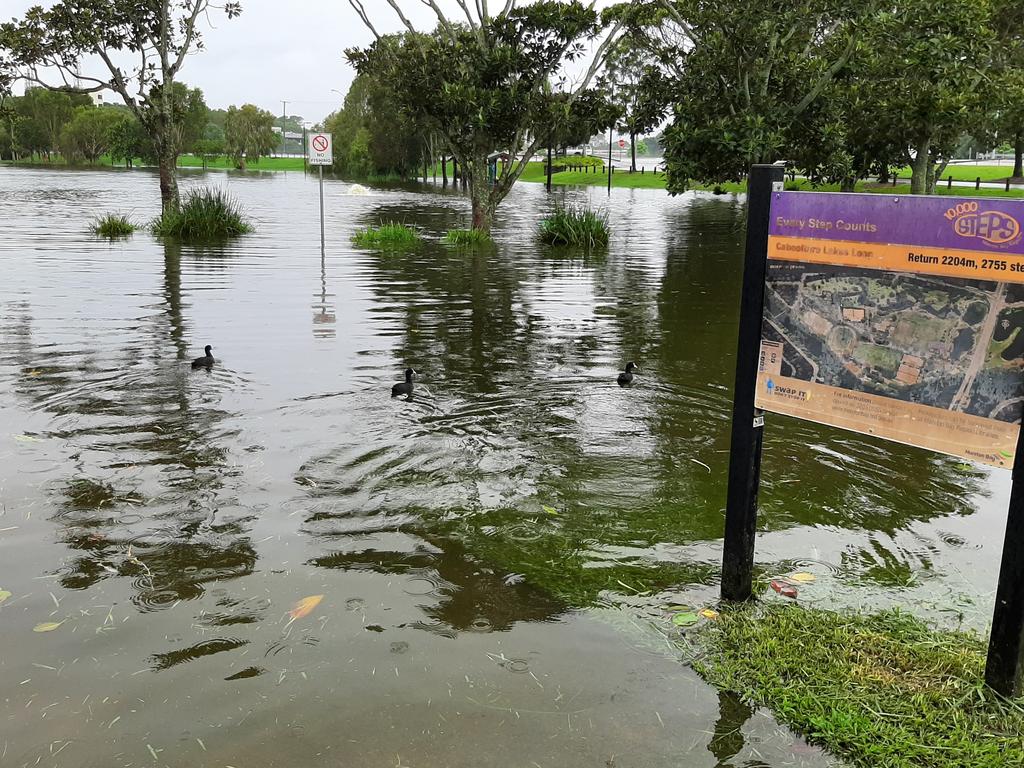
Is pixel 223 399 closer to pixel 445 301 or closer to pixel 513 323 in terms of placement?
pixel 513 323

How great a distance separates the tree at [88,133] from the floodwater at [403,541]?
106 m

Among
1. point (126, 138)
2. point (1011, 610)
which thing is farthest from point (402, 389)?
point (126, 138)

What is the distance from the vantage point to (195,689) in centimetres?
342

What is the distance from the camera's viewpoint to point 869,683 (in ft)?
11.1

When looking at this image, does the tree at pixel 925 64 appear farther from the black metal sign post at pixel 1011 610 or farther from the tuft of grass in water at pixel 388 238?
the black metal sign post at pixel 1011 610

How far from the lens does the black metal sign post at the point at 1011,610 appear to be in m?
3.06

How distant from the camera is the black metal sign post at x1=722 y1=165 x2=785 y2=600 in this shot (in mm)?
3652

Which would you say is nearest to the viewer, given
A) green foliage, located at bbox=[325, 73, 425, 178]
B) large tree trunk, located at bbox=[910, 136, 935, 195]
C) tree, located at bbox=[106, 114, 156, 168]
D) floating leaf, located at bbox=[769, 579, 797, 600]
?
floating leaf, located at bbox=[769, 579, 797, 600]

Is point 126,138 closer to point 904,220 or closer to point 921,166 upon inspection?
point 921,166

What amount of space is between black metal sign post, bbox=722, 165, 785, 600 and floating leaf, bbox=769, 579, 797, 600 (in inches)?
9.3

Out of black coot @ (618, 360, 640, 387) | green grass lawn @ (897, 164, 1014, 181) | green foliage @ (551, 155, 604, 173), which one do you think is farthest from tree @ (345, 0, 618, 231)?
green foliage @ (551, 155, 604, 173)

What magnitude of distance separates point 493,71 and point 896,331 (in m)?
18.9

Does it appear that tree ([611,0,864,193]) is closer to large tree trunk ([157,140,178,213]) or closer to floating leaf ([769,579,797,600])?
large tree trunk ([157,140,178,213])

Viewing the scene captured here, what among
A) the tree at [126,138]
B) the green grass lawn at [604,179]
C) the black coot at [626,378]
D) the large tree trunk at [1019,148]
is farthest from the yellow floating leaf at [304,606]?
the tree at [126,138]
